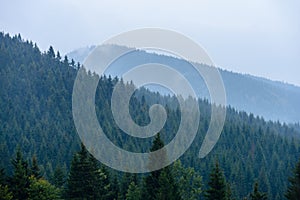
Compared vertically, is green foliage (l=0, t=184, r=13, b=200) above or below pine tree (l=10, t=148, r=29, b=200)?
below

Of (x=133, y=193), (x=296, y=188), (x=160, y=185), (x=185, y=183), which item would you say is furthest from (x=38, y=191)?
(x=185, y=183)

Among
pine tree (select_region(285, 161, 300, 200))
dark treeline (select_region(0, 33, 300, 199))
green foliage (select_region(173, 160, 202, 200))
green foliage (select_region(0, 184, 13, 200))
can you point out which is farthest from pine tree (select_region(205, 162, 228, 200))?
dark treeline (select_region(0, 33, 300, 199))

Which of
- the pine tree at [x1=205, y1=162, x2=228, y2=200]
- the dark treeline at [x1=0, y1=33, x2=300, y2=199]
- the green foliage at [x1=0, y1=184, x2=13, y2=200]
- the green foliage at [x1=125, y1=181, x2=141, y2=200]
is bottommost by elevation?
the green foliage at [x1=0, y1=184, x2=13, y2=200]

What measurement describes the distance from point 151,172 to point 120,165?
76216mm

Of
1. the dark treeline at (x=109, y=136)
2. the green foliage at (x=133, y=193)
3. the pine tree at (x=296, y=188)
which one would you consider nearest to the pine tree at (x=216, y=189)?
the pine tree at (x=296, y=188)

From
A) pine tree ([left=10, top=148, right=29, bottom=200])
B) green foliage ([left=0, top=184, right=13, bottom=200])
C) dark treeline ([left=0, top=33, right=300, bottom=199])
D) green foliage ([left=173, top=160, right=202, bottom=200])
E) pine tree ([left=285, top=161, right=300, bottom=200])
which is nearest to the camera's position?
pine tree ([left=285, top=161, right=300, bottom=200])

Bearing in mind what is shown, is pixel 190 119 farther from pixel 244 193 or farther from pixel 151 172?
pixel 151 172

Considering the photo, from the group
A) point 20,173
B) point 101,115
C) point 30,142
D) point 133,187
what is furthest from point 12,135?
point 20,173

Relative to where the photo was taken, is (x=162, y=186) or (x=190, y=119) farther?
(x=190, y=119)

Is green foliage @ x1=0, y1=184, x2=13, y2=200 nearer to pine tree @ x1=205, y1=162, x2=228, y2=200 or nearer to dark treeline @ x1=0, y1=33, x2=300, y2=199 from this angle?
pine tree @ x1=205, y1=162, x2=228, y2=200

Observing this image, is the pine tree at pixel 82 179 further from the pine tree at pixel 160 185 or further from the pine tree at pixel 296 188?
the pine tree at pixel 296 188

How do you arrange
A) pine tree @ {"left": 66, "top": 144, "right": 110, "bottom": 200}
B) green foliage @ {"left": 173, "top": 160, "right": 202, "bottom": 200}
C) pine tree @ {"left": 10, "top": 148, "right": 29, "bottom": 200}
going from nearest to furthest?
pine tree @ {"left": 10, "top": 148, "right": 29, "bottom": 200} → pine tree @ {"left": 66, "top": 144, "right": 110, "bottom": 200} → green foliage @ {"left": 173, "top": 160, "right": 202, "bottom": 200}

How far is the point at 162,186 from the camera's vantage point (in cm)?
3366

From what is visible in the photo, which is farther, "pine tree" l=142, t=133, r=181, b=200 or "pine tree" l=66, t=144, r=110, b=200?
"pine tree" l=66, t=144, r=110, b=200
